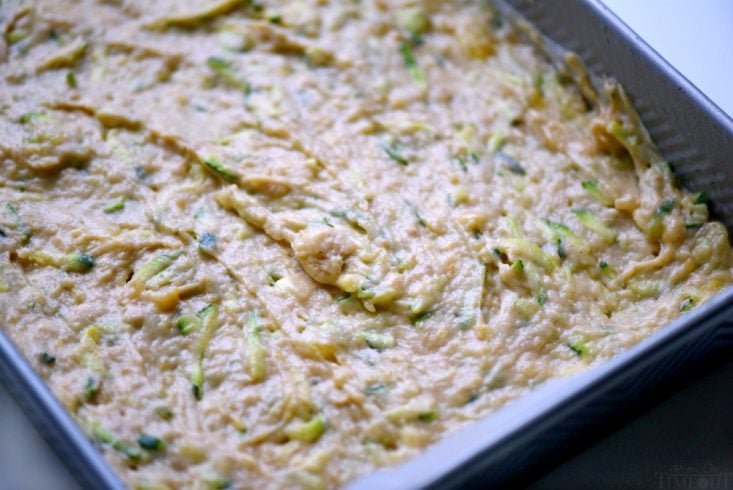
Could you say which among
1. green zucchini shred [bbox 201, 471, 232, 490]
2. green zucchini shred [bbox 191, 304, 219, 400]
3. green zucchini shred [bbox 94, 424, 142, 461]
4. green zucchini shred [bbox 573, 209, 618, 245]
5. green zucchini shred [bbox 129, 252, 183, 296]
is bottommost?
green zucchini shred [bbox 94, 424, 142, 461]

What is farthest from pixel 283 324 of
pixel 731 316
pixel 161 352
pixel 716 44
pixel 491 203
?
pixel 716 44

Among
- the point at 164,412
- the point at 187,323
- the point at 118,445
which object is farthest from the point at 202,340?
the point at 118,445

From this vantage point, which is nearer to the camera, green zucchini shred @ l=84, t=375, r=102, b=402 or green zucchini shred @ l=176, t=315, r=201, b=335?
green zucchini shred @ l=84, t=375, r=102, b=402

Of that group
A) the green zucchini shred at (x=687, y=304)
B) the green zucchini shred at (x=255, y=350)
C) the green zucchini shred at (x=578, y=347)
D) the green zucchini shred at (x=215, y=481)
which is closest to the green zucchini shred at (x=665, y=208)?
the green zucchini shred at (x=687, y=304)

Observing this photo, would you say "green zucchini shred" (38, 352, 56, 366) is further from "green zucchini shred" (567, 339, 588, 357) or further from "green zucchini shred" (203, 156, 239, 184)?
"green zucchini shred" (567, 339, 588, 357)

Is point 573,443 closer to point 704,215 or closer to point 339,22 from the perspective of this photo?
point 704,215

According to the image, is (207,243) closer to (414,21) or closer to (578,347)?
(578,347)

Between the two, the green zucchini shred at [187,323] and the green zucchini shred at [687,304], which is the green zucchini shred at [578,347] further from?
the green zucchini shred at [187,323]

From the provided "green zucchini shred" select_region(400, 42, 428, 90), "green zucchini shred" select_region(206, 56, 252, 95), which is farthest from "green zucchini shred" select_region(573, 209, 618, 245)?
"green zucchini shred" select_region(206, 56, 252, 95)

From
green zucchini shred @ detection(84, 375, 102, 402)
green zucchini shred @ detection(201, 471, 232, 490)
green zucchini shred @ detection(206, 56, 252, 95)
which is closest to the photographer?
green zucchini shred @ detection(201, 471, 232, 490)
